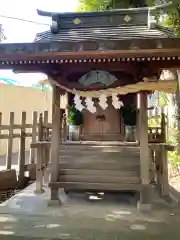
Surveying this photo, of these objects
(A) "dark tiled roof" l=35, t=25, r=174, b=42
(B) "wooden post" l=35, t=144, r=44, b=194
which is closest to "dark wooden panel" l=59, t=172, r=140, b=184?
(B) "wooden post" l=35, t=144, r=44, b=194

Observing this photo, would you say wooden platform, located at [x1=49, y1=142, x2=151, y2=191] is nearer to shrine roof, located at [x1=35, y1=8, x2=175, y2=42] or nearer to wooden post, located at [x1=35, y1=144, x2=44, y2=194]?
wooden post, located at [x1=35, y1=144, x2=44, y2=194]

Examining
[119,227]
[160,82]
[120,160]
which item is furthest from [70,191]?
[160,82]

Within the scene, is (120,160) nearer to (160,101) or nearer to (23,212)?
(23,212)

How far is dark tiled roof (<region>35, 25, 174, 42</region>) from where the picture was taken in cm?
716

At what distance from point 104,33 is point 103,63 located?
1.00 m

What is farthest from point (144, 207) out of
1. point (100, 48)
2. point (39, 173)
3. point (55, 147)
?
point (100, 48)

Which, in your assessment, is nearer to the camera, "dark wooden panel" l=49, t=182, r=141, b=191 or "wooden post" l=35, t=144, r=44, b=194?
"dark wooden panel" l=49, t=182, r=141, b=191

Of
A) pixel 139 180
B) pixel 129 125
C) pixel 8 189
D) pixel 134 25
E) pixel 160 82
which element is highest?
pixel 134 25

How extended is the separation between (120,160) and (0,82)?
1411 cm

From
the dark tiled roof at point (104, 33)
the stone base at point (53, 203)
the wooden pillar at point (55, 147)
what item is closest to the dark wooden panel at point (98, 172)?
the wooden pillar at point (55, 147)

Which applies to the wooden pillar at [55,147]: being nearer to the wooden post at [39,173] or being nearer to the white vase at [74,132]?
the wooden post at [39,173]

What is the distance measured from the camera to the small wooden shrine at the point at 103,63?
605cm

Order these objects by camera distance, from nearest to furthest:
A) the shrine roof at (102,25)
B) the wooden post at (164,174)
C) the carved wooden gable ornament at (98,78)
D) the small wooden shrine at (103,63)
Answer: the small wooden shrine at (103,63)
the carved wooden gable ornament at (98,78)
the shrine roof at (102,25)
the wooden post at (164,174)

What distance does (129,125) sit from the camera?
8.75 m
